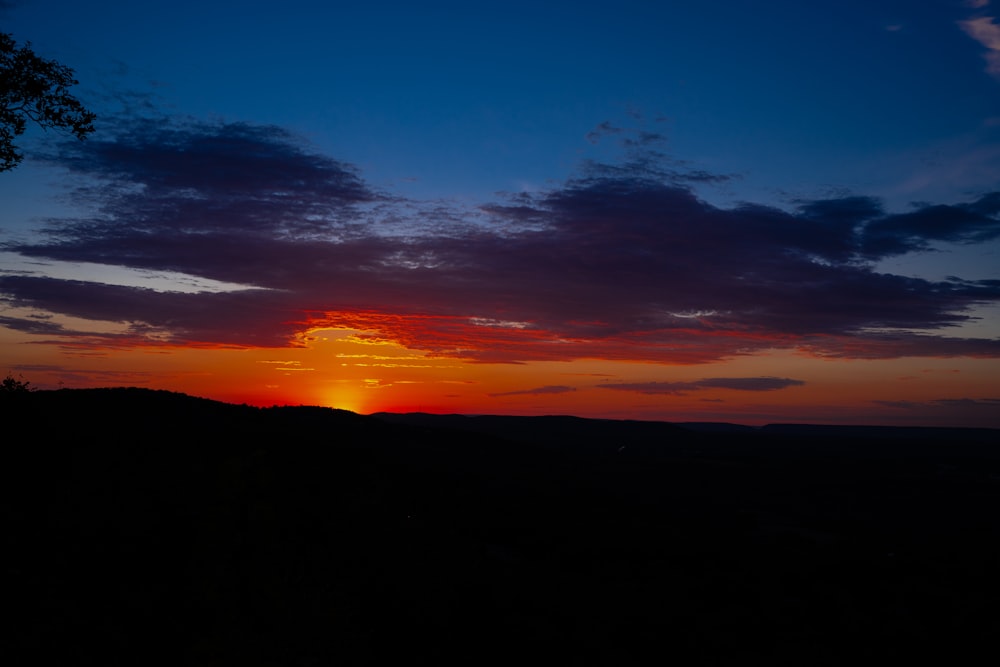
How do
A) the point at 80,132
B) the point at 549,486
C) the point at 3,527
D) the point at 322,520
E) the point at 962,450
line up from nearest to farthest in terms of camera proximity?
the point at 3,527 < the point at 80,132 < the point at 322,520 < the point at 549,486 < the point at 962,450

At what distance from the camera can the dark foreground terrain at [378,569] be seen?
16.5 meters

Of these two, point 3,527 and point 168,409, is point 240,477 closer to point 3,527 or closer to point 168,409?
point 3,527

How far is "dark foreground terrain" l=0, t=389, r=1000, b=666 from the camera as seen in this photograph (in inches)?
648

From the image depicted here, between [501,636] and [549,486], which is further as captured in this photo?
[549,486]

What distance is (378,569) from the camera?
2338cm

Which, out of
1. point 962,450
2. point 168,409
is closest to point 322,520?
point 168,409

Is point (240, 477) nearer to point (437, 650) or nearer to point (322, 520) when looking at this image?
point (322, 520)

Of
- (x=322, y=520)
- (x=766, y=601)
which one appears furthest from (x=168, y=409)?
(x=766, y=601)

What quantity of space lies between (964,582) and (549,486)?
122ft

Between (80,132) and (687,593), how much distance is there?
31.5 m

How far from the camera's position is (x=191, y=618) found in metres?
16.1

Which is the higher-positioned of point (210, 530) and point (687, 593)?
point (210, 530)

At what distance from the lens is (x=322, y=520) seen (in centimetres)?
2511

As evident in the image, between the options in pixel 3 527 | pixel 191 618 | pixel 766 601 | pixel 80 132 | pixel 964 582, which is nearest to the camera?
pixel 191 618
